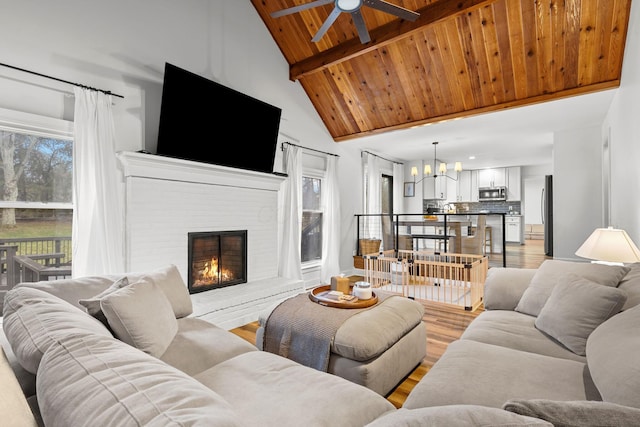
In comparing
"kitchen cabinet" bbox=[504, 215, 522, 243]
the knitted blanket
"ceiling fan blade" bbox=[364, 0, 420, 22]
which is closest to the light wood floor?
the knitted blanket

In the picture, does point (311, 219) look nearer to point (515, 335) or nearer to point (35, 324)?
point (515, 335)

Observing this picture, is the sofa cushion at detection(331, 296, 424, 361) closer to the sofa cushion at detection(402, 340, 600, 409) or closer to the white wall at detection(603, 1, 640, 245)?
the sofa cushion at detection(402, 340, 600, 409)

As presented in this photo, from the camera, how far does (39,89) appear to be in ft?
8.62

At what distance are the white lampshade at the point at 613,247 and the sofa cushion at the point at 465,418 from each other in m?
2.42

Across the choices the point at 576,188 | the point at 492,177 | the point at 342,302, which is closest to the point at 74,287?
the point at 342,302

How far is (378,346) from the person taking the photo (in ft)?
6.43

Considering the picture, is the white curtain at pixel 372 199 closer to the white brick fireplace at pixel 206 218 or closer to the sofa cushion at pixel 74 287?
the white brick fireplace at pixel 206 218

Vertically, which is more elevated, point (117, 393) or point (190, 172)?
point (190, 172)

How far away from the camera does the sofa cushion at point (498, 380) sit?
1262mm

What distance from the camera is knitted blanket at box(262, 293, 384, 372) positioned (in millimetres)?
2061

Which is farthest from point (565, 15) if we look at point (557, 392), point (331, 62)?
point (557, 392)

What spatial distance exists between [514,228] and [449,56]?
707cm

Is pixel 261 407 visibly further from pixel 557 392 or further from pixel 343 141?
pixel 343 141

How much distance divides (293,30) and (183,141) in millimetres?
2364
